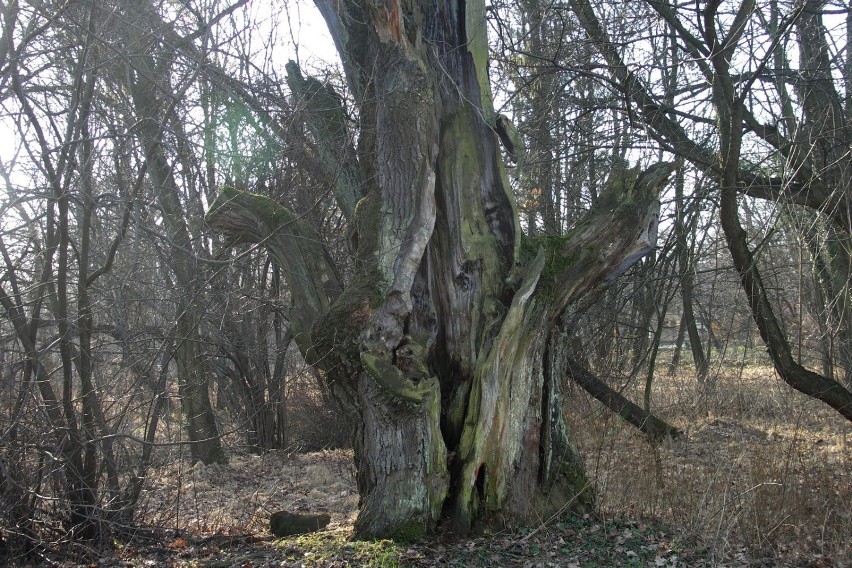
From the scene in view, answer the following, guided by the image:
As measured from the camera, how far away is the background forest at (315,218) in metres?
5.06

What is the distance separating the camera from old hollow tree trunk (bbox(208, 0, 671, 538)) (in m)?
4.93

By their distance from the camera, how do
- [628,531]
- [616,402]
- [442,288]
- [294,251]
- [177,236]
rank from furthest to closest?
[616,402], [177,236], [294,251], [442,288], [628,531]

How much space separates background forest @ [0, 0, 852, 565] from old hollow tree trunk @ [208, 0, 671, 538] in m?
0.32

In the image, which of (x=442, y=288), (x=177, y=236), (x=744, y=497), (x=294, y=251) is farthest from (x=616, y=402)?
(x=177, y=236)

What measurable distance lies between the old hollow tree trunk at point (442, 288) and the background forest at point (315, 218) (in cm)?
32

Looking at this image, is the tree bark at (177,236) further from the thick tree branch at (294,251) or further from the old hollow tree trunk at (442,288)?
the old hollow tree trunk at (442,288)

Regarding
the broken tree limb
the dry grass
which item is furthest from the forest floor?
the broken tree limb

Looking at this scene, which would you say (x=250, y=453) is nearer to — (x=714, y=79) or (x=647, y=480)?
(x=647, y=480)

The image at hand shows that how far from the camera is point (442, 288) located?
17.9 ft

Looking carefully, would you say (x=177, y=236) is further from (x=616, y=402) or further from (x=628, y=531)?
(x=616, y=402)

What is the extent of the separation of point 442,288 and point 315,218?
338 cm

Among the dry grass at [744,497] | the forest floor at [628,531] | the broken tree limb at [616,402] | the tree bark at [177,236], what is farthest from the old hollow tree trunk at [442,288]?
the broken tree limb at [616,402]

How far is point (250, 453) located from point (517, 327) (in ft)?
26.9

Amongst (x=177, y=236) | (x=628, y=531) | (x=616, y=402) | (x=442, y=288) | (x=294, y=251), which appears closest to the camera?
(x=628, y=531)
